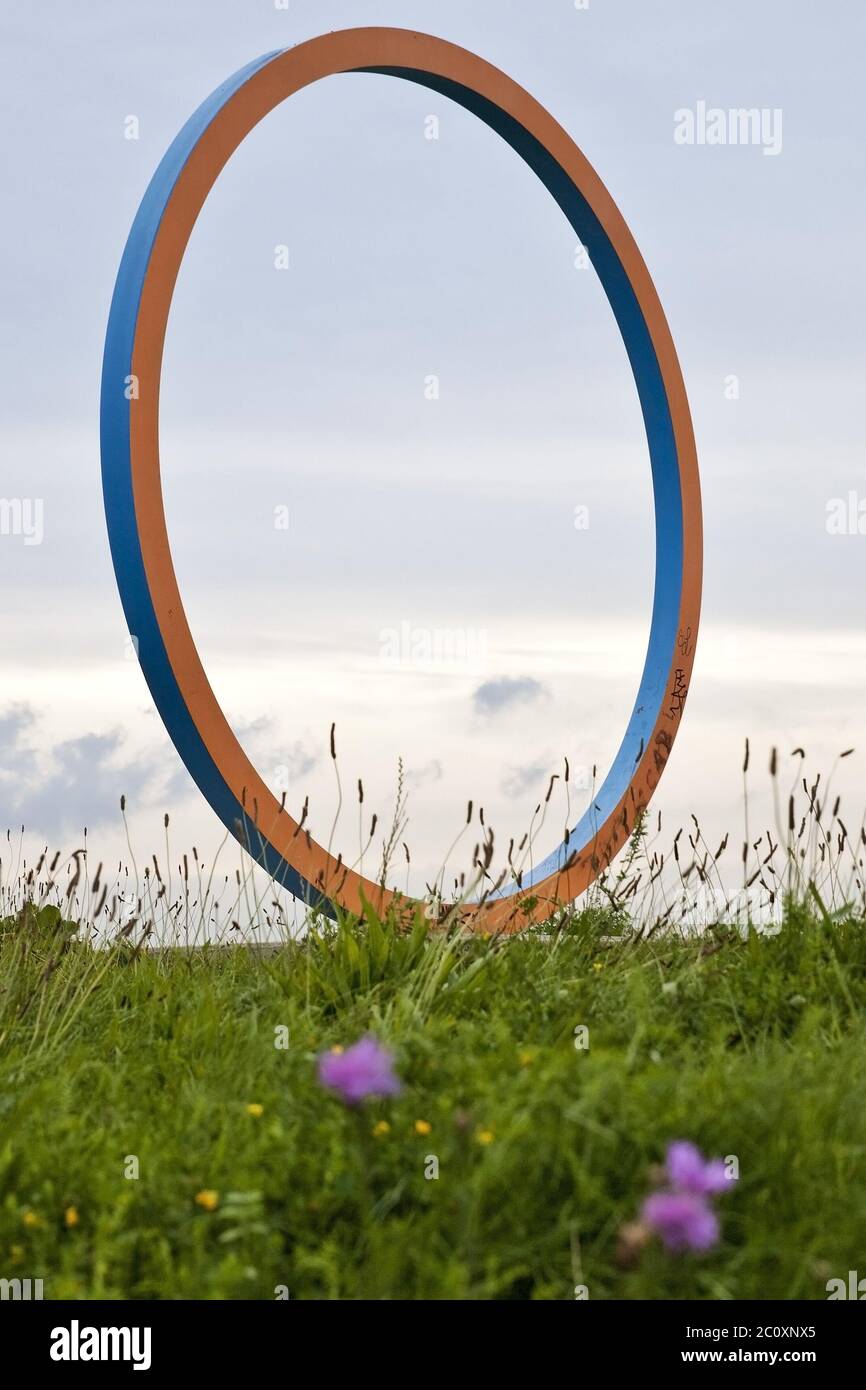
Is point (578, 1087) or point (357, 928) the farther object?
point (357, 928)

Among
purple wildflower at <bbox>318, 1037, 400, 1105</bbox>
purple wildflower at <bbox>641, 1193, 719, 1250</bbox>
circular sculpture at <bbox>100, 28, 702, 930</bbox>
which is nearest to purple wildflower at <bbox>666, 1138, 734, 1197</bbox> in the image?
purple wildflower at <bbox>641, 1193, 719, 1250</bbox>

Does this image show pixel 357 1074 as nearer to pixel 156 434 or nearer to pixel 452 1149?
pixel 452 1149

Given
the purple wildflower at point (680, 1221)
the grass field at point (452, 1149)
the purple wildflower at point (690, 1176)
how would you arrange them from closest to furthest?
the purple wildflower at point (680, 1221) → the purple wildflower at point (690, 1176) → the grass field at point (452, 1149)

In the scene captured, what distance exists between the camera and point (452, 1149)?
201cm

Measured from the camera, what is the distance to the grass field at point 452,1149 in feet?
6.29

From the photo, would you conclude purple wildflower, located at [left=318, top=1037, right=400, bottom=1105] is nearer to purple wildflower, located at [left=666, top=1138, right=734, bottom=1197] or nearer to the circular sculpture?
purple wildflower, located at [left=666, top=1138, right=734, bottom=1197]

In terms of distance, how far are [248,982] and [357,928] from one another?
0.37 m

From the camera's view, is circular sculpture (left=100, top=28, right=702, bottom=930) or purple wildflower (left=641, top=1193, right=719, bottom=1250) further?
circular sculpture (left=100, top=28, right=702, bottom=930)

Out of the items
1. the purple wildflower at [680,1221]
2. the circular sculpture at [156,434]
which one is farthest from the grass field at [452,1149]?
the circular sculpture at [156,434]

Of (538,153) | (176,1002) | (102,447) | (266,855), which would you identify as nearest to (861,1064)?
(176,1002)

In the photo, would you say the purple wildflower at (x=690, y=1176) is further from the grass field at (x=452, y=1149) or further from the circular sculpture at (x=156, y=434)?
the circular sculpture at (x=156, y=434)

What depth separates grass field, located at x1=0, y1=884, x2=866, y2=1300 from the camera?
192 centimetres
